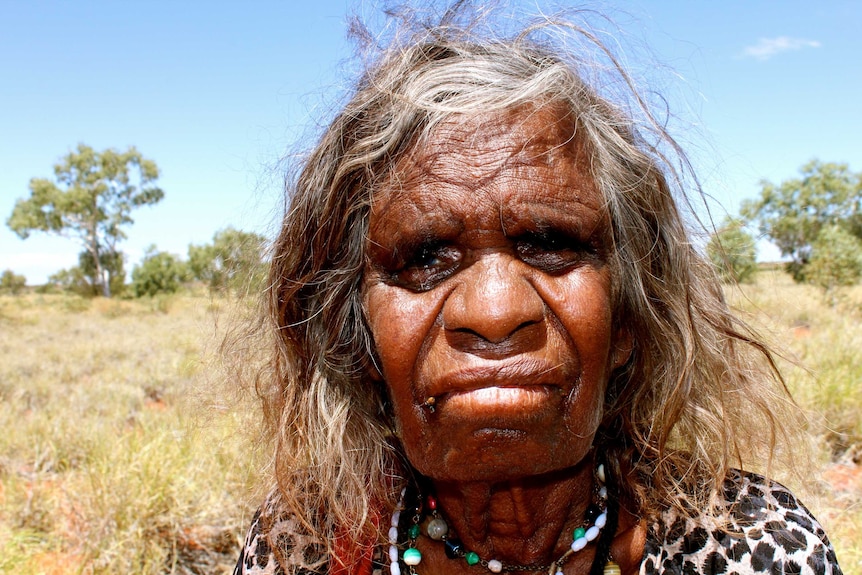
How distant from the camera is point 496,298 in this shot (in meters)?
1.31

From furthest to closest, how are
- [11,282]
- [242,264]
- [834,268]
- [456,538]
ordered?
[11,282]
[834,268]
[242,264]
[456,538]

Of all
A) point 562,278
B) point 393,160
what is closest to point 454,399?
point 562,278

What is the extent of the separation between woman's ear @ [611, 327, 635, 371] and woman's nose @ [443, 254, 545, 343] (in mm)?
358

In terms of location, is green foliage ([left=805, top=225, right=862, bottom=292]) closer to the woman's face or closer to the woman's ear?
the woman's ear

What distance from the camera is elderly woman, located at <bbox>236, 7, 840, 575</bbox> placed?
1.36 meters

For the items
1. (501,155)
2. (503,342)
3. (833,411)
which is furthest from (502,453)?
(833,411)

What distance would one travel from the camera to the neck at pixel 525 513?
162 cm

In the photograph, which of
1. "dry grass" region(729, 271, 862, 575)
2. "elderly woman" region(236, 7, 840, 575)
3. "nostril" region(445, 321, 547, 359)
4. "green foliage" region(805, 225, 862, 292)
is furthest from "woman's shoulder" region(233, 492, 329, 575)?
"green foliage" region(805, 225, 862, 292)

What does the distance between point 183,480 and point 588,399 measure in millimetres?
2986

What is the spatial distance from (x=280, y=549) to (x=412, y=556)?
36cm

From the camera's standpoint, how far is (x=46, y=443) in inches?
189

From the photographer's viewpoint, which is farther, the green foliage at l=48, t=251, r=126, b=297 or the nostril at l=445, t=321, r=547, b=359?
the green foliage at l=48, t=251, r=126, b=297

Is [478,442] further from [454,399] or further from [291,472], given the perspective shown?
[291,472]

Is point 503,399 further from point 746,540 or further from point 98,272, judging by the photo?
point 98,272
